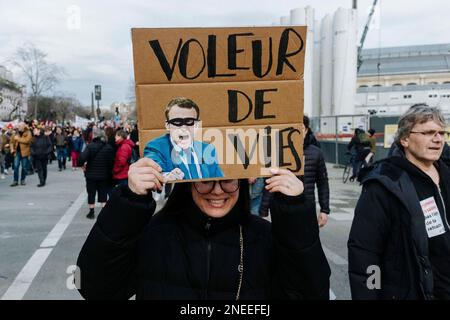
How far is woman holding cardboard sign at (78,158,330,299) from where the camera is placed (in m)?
1.82

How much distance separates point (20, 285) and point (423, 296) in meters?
4.25

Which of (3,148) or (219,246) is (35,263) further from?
(3,148)

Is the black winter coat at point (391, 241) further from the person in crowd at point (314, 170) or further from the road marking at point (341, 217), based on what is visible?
the road marking at point (341, 217)

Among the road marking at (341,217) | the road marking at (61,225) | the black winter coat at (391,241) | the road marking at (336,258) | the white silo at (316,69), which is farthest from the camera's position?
the white silo at (316,69)

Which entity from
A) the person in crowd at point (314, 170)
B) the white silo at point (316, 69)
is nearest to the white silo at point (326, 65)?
the white silo at point (316, 69)

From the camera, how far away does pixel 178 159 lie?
1.94m

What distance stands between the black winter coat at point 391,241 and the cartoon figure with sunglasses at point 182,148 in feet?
3.97

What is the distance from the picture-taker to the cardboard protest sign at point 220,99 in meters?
1.93

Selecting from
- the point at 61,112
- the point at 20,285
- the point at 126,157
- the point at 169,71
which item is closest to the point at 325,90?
the point at 126,157

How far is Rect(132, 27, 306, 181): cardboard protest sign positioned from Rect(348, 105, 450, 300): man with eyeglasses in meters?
0.97

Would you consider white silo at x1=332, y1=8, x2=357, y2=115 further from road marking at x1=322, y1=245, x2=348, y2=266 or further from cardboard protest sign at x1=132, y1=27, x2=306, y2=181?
cardboard protest sign at x1=132, y1=27, x2=306, y2=181

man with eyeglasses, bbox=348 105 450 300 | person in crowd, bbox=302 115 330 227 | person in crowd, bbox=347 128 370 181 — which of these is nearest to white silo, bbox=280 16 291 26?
person in crowd, bbox=347 128 370 181
